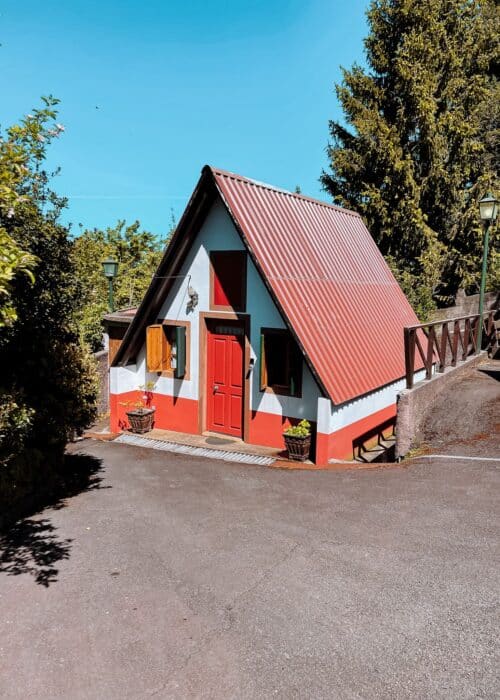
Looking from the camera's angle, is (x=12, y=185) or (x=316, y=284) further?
(x=316, y=284)

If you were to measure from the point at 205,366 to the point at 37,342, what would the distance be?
5.87 m

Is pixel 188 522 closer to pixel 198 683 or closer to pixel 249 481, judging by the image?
pixel 249 481

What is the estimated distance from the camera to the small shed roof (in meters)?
11.1

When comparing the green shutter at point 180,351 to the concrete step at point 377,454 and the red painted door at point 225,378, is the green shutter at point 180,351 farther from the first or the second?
the concrete step at point 377,454

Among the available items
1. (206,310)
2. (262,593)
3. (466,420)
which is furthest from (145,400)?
(262,593)

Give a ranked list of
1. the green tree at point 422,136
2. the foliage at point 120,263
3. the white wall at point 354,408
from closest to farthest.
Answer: the white wall at point 354,408 → the foliage at point 120,263 → the green tree at point 422,136

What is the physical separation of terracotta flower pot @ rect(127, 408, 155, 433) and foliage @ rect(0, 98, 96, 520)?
15.5 feet

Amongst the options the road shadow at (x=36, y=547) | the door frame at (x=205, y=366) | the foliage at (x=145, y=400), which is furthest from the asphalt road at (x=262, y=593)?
the foliage at (x=145, y=400)

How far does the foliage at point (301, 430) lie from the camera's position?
36.1ft

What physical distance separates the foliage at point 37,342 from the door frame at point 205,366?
14.4 feet

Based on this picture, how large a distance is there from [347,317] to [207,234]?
4.05 meters

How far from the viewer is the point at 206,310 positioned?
511 inches

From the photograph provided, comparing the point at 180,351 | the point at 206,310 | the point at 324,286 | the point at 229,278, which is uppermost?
the point at 229,278

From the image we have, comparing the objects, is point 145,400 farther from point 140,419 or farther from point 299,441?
point 299,441
